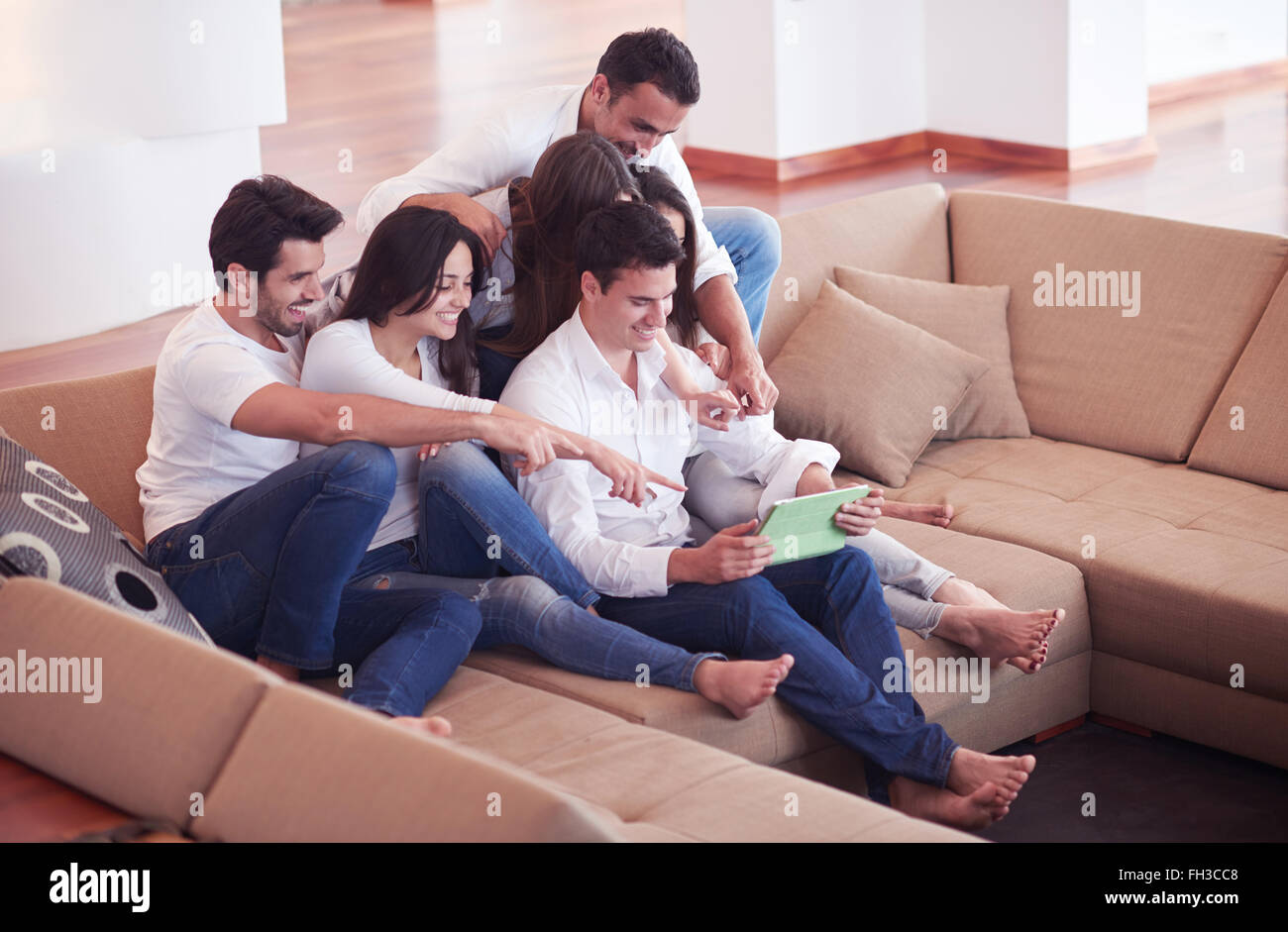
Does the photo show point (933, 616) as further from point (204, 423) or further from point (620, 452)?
point (204, 423)

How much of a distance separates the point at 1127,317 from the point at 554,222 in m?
1.49

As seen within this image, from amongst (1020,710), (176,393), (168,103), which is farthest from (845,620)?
(168,103)

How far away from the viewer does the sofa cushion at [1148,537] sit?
292cm

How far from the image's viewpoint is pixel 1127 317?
3699mm

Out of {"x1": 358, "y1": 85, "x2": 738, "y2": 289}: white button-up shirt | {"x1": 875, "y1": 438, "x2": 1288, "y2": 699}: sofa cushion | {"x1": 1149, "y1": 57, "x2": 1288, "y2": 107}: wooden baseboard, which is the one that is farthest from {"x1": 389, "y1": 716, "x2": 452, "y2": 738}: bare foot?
{"x1": 1149, "y1": 57, "x2": 1288, "y2": 107}: wooden baseboard

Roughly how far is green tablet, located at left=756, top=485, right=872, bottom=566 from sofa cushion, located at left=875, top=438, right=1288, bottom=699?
25.2 inches

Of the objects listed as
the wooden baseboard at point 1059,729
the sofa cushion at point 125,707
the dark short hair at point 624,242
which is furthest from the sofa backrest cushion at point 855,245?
the sofa cushion at point 125,707

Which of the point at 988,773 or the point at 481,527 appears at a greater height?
the point at 481,527

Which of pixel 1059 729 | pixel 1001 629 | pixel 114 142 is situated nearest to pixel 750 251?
pixel 1001 629

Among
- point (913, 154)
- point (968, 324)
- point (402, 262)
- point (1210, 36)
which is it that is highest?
point (1210, 36)

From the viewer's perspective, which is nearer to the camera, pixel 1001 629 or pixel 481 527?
pixel 481 527

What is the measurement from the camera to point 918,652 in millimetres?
2900

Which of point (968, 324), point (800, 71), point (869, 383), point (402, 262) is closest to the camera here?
point (402, 262)

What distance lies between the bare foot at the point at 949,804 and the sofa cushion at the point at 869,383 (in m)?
0.99
